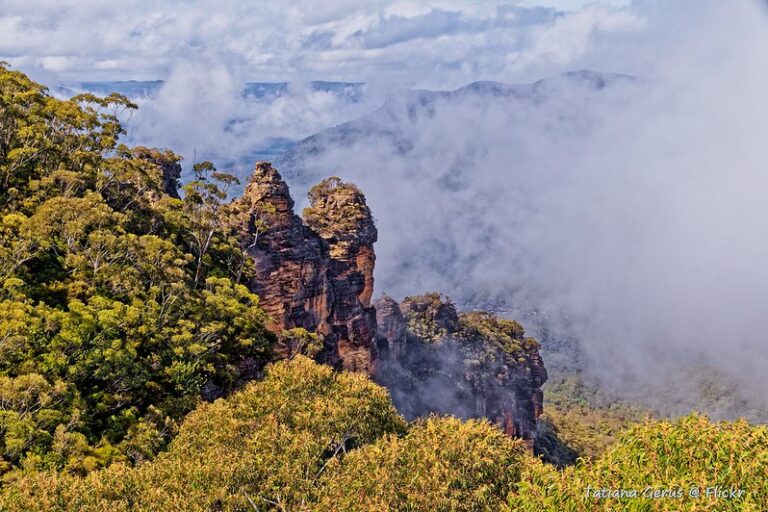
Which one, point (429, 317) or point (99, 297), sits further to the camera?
point (429, 317)

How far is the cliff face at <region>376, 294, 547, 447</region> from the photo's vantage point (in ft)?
319

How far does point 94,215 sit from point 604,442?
114m

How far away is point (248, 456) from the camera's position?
32500mm

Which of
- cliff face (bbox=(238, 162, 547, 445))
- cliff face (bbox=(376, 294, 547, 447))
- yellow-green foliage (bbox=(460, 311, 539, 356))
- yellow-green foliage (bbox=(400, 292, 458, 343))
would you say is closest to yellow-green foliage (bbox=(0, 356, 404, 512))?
cliff face (bbox=(238, 162, 547, 445))

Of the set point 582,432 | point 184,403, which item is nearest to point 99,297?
point 184,403

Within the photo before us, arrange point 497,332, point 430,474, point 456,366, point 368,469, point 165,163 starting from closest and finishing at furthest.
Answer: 1. point 430,474
2. point 368,469
3. point 165,163
4. point 456,366
5. point 497,332

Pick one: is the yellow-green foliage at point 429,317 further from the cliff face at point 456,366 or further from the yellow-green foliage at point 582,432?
the yellow-green foliage at point 582,432

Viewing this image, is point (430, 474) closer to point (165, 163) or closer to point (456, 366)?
point (165, 163)

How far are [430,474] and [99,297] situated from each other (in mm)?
25538

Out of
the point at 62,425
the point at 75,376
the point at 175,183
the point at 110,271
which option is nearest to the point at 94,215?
the point at 110,271

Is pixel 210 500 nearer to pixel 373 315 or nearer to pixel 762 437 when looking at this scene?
pixel 762 437

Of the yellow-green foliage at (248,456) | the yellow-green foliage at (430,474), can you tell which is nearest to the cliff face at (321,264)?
the yellow-green foliage at (248,456)

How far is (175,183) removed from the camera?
3184 inches

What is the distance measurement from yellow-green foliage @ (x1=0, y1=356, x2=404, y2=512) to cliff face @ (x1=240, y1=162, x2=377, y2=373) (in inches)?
944
